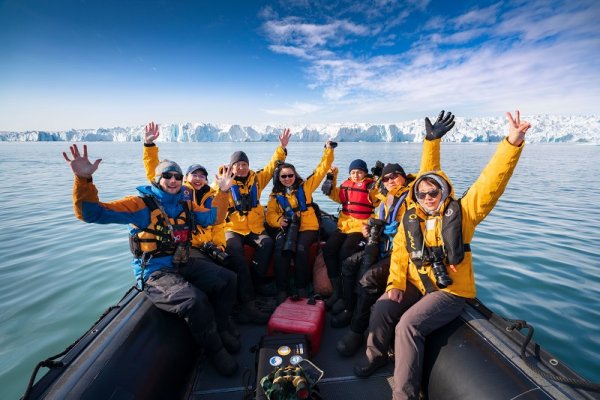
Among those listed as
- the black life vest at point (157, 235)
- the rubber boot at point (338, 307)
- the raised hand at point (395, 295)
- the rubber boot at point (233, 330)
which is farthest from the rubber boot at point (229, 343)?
the raised hand at point (395, 295)

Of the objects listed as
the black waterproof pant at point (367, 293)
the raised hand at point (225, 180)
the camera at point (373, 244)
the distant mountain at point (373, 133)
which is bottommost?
the black waterproof pant at point (367, 293)

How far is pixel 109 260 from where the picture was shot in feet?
19.0

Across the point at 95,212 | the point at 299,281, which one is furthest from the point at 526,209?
the point at 95,212

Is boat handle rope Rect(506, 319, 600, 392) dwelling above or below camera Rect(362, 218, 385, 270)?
below

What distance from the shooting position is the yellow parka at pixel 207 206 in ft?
10.2

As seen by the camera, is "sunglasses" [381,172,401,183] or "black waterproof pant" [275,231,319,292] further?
"black waterproof pant" [275,231,319,292]

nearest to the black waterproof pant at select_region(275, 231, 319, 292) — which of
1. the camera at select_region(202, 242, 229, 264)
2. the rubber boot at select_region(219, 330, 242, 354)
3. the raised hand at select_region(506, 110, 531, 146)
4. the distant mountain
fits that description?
the camera at select_region(202, 242, 229, 264)

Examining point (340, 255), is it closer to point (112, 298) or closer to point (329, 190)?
point (329, 190)

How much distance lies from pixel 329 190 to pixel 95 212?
9.28 feet

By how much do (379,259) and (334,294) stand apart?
0.84 meters

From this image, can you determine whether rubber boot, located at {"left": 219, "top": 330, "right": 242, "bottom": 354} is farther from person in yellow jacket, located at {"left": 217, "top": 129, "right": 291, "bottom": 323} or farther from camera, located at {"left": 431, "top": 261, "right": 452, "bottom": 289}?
camera, located at {"left": 431, "top": 261, "right": 452, "bottom": 289}

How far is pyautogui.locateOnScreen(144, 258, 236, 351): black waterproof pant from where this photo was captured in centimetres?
235

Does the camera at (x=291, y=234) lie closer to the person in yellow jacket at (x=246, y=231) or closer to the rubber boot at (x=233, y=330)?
the person in yellow jacket at (x=246, y=231)

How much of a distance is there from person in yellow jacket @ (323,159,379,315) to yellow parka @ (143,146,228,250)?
1.39 meters
